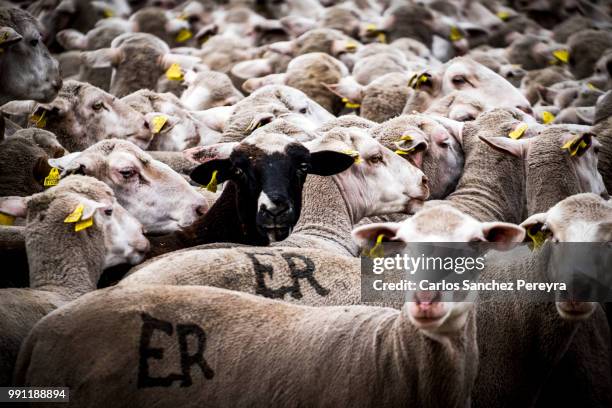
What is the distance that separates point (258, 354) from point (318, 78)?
533cm

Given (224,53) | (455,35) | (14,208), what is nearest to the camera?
(14,208)

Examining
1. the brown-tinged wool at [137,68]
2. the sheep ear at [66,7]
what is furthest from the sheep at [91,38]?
the brown-tinged wool at [137,68]

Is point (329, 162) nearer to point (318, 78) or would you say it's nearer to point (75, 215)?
point (75, 215)

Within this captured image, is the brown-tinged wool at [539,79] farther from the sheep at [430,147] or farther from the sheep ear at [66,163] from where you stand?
the sheep ear at [66,163]

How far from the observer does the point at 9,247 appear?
494 centimetres

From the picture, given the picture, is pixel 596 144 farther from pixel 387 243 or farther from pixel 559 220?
pixel 387 243

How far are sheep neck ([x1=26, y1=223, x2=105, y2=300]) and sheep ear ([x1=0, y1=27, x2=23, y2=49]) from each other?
1875 millimetres

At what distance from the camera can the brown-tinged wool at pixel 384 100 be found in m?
7.88

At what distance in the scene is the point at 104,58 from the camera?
9.05 m

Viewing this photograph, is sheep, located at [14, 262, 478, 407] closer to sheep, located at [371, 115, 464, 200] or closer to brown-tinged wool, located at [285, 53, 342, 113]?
sheep, located at [371, 115, 464, 200]

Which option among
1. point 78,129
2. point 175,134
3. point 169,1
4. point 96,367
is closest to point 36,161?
point 78,129

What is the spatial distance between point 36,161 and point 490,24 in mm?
8579

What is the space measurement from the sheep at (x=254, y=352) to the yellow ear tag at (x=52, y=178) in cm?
173

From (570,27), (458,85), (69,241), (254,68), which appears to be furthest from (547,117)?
(570,27)
